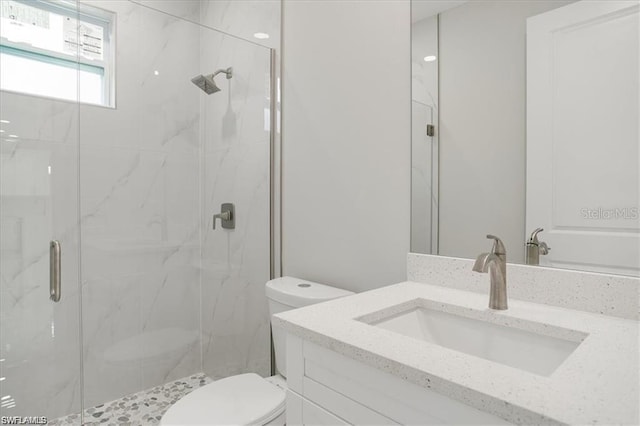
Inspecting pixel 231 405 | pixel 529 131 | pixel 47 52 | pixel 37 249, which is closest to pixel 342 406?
pixel 231 405

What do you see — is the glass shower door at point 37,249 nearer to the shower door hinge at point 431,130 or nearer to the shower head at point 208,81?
the shower head at point 208,81

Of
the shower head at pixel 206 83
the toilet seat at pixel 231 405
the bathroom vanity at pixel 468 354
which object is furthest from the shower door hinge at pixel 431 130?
the shower head at pixel 206 83

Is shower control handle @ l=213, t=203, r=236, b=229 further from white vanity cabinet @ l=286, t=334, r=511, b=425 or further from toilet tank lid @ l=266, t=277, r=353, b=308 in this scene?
white vanity cabinet @ l=286, t=334, r=511, b=425

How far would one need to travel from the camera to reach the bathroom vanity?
0.58 metres

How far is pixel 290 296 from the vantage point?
152 centimetres

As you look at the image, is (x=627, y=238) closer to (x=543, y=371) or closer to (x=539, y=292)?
(x=539, y=292)

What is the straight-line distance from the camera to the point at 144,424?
71.5 inches

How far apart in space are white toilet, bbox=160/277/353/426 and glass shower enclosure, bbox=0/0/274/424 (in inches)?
15.0

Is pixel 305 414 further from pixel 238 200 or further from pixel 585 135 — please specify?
pixel 238 200

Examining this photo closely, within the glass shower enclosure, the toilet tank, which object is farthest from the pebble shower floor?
the toilet tank

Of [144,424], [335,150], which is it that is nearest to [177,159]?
[335,150]

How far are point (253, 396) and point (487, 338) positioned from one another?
33.4 inches

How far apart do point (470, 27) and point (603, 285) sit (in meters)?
0.84

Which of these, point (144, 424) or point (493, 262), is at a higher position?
point (493, 262)
